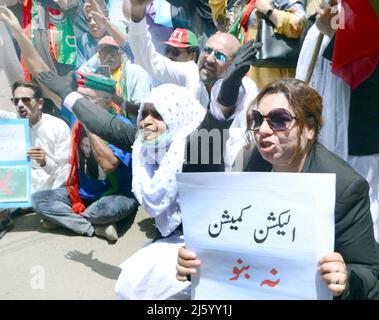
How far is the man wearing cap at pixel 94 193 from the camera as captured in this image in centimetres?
337

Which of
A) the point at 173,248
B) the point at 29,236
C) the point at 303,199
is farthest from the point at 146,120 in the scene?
the point at 29,236

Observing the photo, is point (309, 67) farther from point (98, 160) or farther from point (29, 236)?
point (29, 236)

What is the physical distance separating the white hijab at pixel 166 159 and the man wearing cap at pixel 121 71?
1.45 m

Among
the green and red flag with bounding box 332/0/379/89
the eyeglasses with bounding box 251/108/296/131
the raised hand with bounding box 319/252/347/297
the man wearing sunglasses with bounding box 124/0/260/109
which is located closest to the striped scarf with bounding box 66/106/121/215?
the man wearing sunglasses with bounding box 124/0/260/109

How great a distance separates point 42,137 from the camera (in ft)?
12.5

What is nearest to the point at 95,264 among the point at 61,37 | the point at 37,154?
the point at 37,154

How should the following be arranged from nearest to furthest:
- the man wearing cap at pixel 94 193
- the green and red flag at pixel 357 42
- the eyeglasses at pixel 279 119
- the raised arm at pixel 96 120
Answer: the eyeglasses at pixel 279 119 < the green and red flag at pixel 357 42 < the raised arm at pixel 96 120 < the man wearing cap at pixel 94 193

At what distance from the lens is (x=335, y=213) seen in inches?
60.2

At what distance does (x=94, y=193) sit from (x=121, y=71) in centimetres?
106

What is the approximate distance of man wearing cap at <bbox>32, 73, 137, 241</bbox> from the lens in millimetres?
3373

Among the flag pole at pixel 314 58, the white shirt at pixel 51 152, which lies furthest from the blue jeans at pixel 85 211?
the flag pole at pixel 314 58

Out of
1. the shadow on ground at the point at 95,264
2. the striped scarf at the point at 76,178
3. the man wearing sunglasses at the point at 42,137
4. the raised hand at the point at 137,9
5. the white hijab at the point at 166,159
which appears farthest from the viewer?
the man wearing sunglasses at the point at 42,137

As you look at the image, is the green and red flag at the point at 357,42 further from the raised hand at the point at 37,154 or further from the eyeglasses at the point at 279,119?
the raised hand at the point at 37,154

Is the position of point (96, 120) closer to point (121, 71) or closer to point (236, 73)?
point (236, 73)
